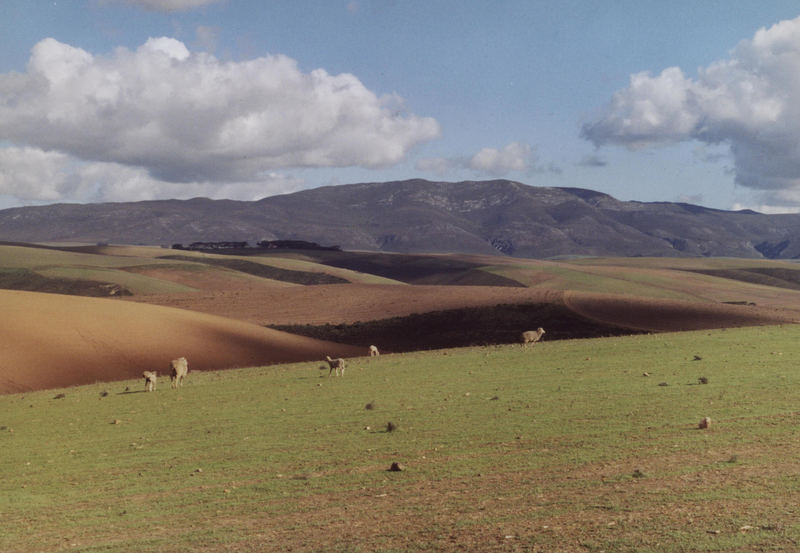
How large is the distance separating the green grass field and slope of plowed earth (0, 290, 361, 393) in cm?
1305

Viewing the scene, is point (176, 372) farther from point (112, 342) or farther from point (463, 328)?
point (463, 328)

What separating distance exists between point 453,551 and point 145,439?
13.7 metres

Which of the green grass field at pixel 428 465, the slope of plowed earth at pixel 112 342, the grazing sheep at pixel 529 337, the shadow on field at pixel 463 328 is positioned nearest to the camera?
the green grass field at pixel 428 465

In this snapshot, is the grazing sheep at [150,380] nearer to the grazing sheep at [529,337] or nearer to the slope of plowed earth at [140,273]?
the grazing sheep at [529,337]

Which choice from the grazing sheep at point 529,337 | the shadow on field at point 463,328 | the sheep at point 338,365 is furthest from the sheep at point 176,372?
the shadow on field at point 463,328

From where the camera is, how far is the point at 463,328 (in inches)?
2517

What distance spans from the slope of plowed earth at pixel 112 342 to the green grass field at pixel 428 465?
13.1m

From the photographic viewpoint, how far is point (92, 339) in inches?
2015

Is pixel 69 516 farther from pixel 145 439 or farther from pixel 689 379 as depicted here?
pixel 689 379

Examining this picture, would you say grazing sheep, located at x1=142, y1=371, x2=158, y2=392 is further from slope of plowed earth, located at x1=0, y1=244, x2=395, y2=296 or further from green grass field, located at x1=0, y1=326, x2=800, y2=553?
slope of plowed earth, located at x1=0, y1=244, x2=395, y2=296

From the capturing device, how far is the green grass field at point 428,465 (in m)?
12.9

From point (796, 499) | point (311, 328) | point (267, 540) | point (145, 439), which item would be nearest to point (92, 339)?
point (311, 328)

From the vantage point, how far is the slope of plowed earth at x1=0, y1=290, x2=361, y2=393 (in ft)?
149

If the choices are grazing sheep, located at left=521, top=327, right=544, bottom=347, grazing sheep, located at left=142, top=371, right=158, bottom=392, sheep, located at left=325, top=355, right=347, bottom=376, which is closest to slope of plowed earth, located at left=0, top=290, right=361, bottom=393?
grazing sheep, located at left=142, top=371, right=158, bottom=392
